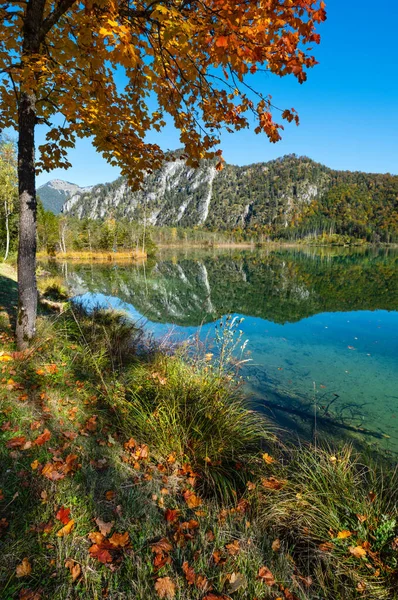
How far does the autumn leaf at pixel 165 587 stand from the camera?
1865mm

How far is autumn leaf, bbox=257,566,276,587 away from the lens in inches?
79.1

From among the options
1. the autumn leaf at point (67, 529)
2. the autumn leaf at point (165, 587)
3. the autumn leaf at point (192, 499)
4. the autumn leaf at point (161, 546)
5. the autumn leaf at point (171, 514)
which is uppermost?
the autumn leaf at point (67, 529)

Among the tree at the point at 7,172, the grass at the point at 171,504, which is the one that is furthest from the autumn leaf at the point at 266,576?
the tree at the point at 7,172

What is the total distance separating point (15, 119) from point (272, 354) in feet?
29.3

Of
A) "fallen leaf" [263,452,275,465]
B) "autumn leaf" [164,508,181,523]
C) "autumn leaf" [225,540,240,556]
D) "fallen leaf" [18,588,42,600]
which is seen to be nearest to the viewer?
"fallen leaf" [18,588,42,600]

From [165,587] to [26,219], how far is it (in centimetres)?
478

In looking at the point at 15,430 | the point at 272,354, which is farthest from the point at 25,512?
the point at 272,354

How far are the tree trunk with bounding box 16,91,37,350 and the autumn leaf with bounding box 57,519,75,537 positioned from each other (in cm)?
316

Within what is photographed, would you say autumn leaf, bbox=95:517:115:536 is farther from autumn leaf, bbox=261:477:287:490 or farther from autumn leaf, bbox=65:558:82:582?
autumn leaf, bbox=261:477:287:490

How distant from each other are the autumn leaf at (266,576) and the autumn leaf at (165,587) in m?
0.63

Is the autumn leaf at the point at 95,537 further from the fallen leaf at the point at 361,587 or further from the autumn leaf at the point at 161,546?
the fallen leaf at the point at 361,587

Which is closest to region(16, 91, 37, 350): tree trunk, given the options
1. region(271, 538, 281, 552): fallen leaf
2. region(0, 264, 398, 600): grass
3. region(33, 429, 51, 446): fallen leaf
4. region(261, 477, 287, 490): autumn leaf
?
region(0, 264, 398, 600): grass

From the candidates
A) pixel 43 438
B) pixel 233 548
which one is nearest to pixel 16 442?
pixel 43 438

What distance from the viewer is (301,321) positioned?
14305 millimetres
